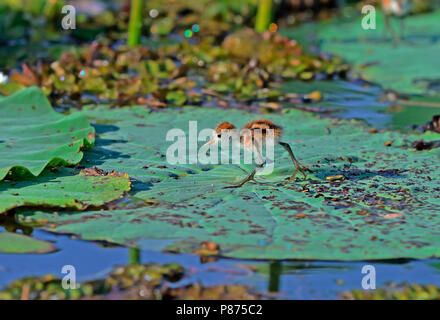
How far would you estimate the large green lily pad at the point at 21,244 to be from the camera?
329cm

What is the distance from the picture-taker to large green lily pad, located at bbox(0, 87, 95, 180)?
416 centimetres

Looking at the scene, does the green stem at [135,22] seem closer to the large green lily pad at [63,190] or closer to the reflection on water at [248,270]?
the large green lily pad at [63,190]

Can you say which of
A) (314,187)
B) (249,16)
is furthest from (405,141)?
(249,16)

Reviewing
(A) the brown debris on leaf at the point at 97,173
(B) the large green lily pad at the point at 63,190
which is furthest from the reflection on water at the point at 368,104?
(B) the large green lily pad at the point at 63,190

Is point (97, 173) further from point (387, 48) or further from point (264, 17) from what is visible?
point (387, 48)

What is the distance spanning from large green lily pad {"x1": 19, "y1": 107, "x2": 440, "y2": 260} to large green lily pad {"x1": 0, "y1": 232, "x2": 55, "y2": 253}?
11 cm

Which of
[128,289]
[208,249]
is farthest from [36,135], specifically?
[128,289]

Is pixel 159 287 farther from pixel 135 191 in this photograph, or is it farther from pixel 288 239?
pixel 135 191

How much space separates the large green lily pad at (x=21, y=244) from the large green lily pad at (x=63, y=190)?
19cm

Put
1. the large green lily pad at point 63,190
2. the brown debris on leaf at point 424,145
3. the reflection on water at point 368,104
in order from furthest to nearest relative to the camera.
Result: the reflection on water at point 368,104
the brown debris on leaf at point 424,145
the large green lily pad at point 63,190

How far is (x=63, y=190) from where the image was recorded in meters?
3.83

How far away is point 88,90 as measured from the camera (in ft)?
21.9

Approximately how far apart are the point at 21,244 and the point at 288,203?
4.31 feet

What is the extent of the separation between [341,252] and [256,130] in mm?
1046
